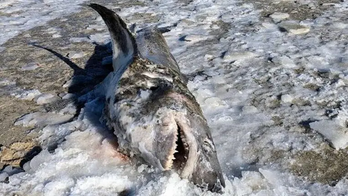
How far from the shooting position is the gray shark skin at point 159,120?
7.12ft

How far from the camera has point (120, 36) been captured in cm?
301

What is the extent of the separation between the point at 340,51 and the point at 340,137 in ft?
5.19

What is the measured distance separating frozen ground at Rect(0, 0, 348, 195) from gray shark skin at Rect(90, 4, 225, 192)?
0.10 metres

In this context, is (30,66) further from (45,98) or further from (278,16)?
(278,16)

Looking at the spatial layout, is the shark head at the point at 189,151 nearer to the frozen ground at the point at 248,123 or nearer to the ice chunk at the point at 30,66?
the frozen ground at the point at 248,123

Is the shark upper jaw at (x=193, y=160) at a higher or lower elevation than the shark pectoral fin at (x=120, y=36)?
lower

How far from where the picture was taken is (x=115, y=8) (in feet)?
19.8

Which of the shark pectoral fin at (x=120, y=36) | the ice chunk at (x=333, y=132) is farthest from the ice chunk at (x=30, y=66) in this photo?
the ice chunk at (x=333, y=132)

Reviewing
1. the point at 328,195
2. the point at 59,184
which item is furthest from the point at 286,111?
the point at 59,184

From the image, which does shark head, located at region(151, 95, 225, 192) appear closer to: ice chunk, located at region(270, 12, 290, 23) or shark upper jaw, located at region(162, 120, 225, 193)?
shark upper jaw, located at region(162, 120, 225, 193)

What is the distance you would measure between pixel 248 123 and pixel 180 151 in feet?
2.39

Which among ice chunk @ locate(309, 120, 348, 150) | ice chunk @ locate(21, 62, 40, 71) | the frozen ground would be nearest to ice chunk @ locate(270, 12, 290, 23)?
the frozen ground

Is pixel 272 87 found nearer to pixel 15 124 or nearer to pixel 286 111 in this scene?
pixel 286 111

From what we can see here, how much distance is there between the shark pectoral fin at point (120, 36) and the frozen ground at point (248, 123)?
0.41m
